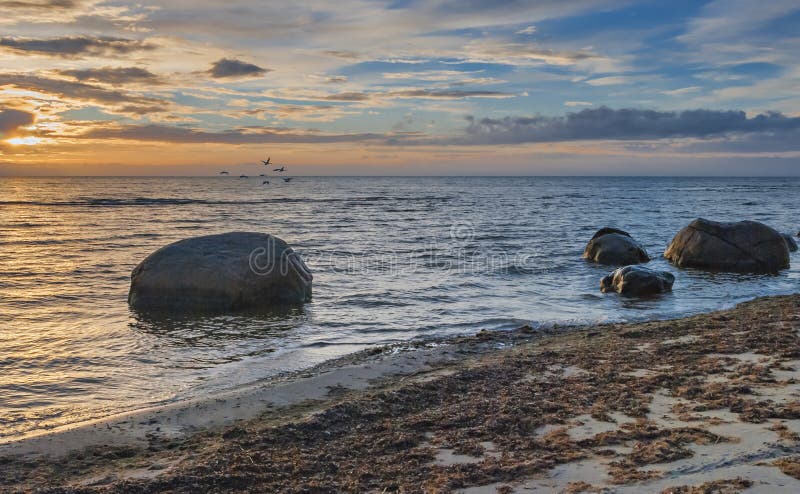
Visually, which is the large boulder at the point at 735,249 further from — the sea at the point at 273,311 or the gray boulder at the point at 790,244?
the gray boulder at the point at 790,244

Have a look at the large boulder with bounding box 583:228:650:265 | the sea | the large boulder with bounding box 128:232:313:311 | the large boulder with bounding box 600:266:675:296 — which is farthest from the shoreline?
the large boulder with bounding box 583:228:650:265

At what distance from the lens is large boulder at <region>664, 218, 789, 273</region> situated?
682 inches

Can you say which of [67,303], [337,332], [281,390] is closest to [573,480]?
[281,390]

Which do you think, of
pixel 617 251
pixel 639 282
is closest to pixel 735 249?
pixel 617 251

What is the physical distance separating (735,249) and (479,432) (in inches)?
604

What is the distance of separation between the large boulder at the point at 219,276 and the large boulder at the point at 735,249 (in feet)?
39.9

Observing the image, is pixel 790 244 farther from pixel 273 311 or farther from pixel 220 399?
pixel 220 399

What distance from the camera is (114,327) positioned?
10688 mm

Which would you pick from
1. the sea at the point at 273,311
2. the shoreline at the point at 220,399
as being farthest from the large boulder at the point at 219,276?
the shoreline at the point at 220,399

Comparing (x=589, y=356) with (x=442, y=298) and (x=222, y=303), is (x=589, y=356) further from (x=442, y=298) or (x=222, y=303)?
(x=222, y=303)

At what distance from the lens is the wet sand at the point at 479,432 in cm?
429

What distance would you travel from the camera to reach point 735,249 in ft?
57.2

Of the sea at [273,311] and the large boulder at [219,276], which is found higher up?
the large boulder at [219,276]

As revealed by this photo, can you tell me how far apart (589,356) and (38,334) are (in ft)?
29.9
